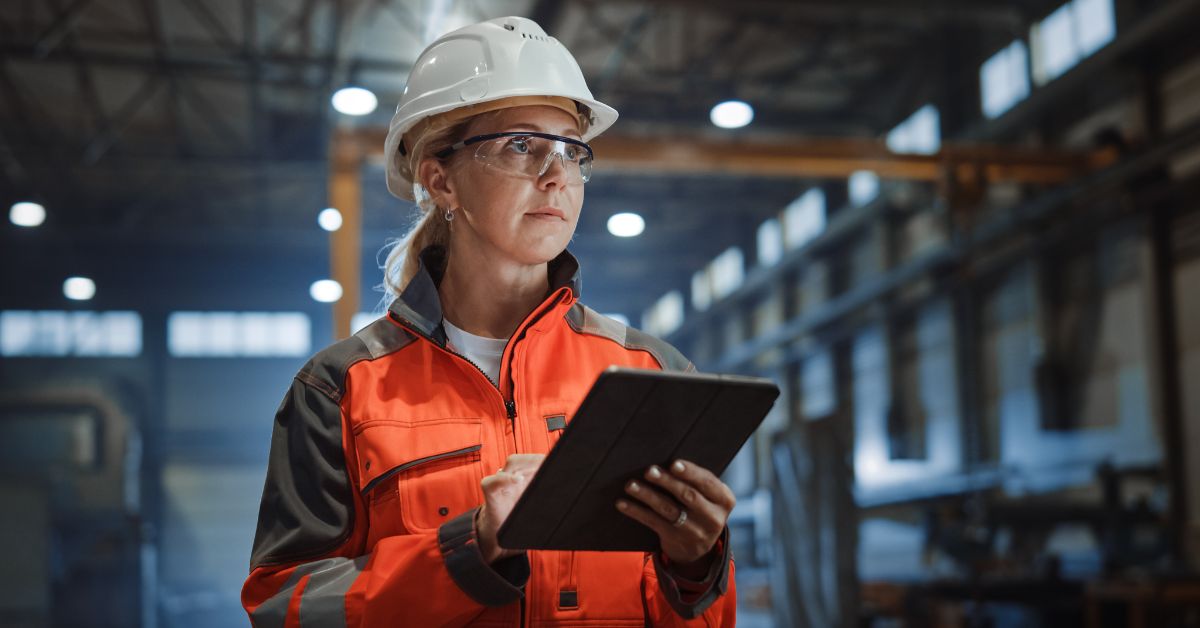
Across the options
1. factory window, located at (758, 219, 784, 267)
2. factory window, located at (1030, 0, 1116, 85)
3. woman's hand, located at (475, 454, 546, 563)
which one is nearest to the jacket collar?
woman's hand, located at (475, 454, 546, 563)

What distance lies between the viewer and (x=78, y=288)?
17.9 m

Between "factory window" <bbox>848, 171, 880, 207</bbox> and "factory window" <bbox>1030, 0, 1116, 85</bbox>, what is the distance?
3492mm

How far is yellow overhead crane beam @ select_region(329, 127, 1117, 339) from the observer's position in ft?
31.7

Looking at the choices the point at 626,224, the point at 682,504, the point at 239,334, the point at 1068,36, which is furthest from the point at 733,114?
the point at 239,334

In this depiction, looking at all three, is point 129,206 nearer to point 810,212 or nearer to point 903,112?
point 810,212

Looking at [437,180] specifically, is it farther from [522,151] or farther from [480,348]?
[480,348]

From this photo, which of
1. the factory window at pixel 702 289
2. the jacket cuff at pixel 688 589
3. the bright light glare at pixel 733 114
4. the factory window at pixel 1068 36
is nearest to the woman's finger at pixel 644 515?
the jacket cuff at pixel 688 589

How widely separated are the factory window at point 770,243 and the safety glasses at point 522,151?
1718cm

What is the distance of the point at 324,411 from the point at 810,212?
16.9 metres

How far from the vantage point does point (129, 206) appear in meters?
19.4

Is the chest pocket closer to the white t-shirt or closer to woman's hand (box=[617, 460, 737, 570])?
the white t-shirt

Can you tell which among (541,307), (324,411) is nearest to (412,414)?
(324,411)

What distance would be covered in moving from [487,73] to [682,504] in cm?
89

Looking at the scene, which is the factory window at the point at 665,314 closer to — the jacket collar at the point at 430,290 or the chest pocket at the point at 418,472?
the jacket collar at the point at 430,290
